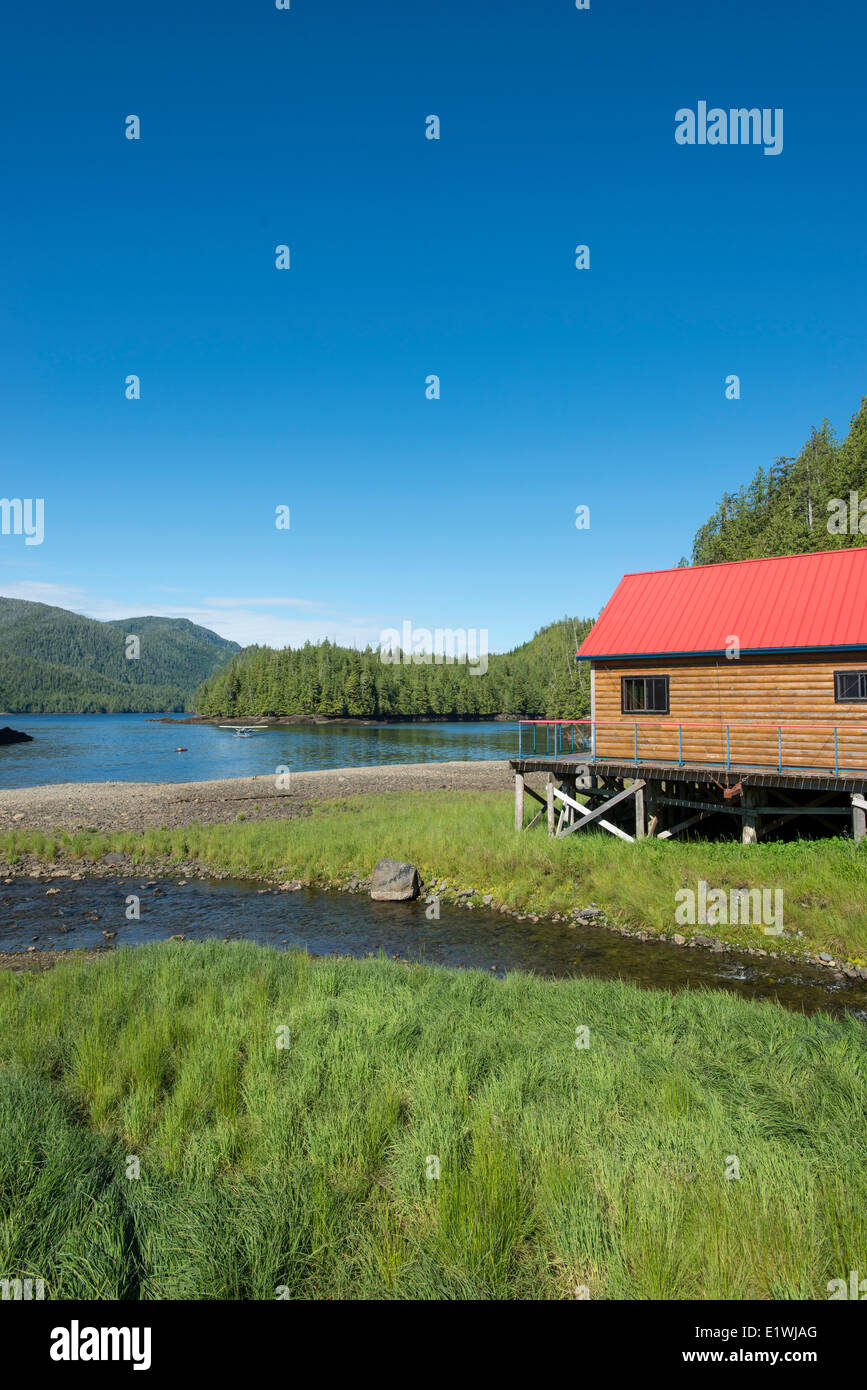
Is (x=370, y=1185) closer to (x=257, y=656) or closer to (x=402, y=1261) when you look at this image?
(x=402, y=1261)

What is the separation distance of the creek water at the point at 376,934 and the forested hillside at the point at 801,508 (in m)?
26.8

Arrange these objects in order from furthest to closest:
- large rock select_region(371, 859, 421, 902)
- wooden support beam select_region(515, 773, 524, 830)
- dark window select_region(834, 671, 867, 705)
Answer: wooden support beam select_region(515, 773, 524, 830) → large rock select_region(371, 859, 421, 902) → dark window select_region(834, 671, 867, 705)

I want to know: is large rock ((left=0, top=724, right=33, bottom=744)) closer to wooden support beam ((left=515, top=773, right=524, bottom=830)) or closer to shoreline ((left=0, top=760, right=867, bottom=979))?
shoreline ((left=0, top=760, right=867, bottom=979))

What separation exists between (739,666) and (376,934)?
42.3 feet

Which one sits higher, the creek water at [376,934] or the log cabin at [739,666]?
the log cabin at [739,666]

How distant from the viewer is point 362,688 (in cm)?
15025

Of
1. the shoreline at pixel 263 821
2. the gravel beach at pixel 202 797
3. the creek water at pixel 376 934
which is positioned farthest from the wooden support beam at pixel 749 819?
the gravel beach at pixel 202 797

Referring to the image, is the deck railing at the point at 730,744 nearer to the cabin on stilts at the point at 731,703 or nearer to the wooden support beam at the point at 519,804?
the cabin on stilts at the point at 731,703

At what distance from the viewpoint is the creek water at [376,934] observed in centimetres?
1352

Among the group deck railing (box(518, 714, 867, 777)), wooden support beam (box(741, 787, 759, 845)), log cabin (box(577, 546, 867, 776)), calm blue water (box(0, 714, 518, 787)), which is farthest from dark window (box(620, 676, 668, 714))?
calm blue water (box(0, 714, 518, 787))

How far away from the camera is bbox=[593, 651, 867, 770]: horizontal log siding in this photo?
62.5 feet

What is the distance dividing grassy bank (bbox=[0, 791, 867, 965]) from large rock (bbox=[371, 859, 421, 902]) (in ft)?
3.24

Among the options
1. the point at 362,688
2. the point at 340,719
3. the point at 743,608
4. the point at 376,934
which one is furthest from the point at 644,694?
the point at 362,688

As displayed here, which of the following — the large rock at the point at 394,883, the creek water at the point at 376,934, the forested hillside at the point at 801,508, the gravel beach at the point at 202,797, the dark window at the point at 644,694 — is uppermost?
the forested hillside at the point at 801,508
